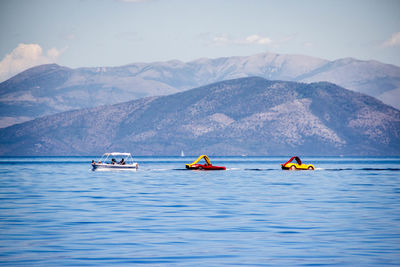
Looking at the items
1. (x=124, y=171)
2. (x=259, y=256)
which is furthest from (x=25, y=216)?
(x=124, y=171)

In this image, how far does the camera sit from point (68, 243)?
31266 mm

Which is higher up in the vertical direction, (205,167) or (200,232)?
(205,167)

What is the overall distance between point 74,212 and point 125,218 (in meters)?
5.37

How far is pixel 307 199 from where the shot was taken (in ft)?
190

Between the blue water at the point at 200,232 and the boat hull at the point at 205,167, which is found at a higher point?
the boat hull at the point at 205,167

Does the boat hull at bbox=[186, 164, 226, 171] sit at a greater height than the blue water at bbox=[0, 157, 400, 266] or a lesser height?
greater

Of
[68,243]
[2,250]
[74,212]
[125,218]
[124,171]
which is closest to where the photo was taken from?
[2,250]

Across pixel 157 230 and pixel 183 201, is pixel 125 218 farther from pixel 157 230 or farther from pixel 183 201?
pixel 183 201

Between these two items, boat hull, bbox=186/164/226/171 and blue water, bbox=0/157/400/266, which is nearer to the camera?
blue water, bbox=0/157/400/266

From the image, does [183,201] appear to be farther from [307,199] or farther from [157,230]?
[157,230]

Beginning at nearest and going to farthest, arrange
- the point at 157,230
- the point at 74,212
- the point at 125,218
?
the point at 157,230
the point at 125,218
the point at 74,212

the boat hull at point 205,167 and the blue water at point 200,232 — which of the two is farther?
the boat hull at point 205,167

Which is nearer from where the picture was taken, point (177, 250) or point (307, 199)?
point (177, 250)

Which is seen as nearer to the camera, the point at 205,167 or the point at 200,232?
the point at 200,232
